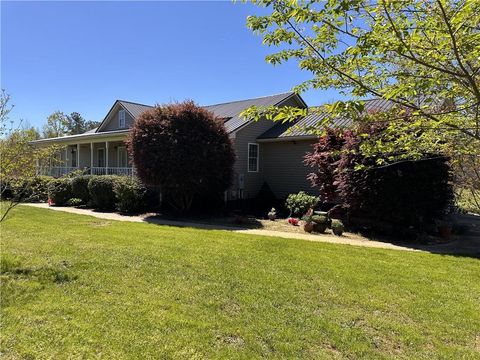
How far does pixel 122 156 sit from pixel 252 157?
36.5 ft

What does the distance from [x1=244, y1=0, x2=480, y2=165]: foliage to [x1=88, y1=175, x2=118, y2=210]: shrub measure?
46.9 ft

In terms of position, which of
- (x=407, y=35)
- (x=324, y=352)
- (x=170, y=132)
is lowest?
(x=324, y=352)

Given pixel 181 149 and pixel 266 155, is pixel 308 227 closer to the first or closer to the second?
pixel 181 149

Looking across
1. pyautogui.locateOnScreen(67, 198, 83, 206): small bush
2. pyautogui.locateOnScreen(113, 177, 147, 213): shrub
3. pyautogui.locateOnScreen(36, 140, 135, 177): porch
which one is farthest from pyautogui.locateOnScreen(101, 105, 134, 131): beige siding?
pyautogui.locateOnScreen(113, 177, 147, 213): shrub

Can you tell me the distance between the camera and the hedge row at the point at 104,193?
1569 cm

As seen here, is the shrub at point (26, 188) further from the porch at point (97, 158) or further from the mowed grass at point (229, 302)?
the porch at point (97, 158)

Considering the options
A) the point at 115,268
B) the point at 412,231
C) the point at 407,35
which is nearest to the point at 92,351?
the point at 115,268

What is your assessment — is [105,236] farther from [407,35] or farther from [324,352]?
[407,35]

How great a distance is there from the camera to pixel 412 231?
36.0 ft

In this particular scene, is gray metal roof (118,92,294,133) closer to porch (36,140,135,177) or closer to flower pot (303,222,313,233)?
porch (36,140,135,177)

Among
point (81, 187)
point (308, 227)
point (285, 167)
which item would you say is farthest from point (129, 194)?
point (308, 227)

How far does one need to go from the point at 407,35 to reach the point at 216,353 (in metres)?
3.09

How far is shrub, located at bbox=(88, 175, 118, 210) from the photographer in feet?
54.2

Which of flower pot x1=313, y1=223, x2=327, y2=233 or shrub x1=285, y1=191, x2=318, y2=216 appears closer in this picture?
flower pot x1=313, y1=223, x2=327, y2=233
